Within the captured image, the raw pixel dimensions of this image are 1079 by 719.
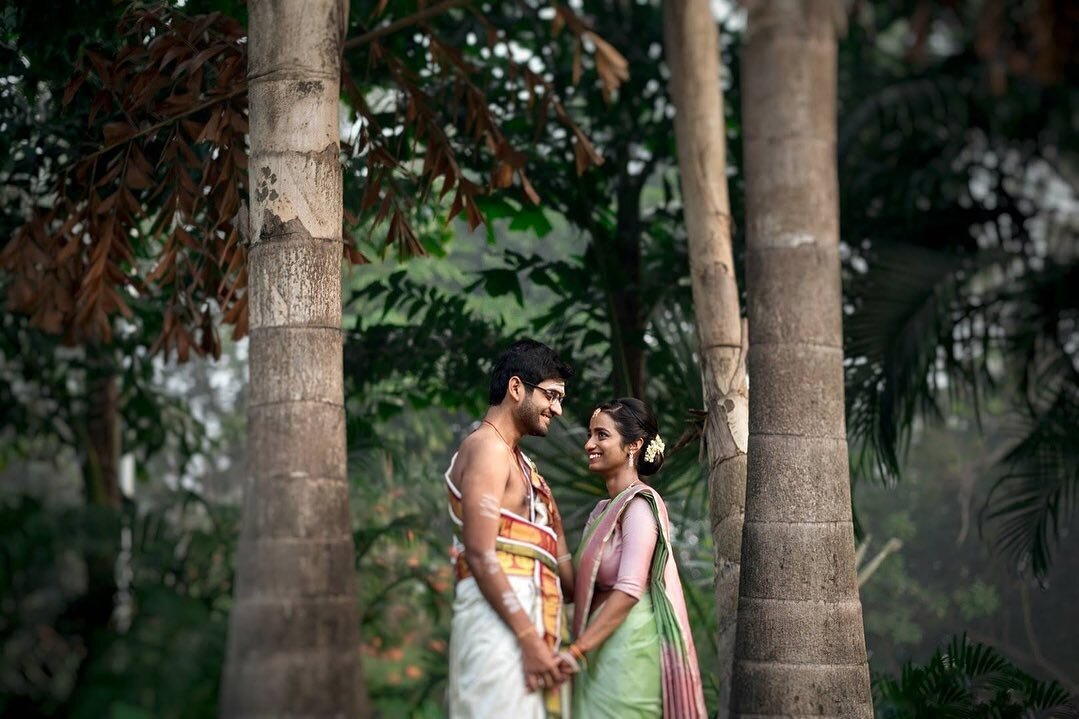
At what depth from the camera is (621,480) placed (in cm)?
511

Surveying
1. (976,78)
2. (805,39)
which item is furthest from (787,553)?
(976,78)

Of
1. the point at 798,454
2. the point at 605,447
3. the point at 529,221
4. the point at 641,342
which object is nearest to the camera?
the point at 798,454

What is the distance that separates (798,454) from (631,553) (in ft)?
2.22

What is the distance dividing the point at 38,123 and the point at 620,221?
4257mm

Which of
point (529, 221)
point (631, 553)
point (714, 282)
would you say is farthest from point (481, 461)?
point (529, 221)

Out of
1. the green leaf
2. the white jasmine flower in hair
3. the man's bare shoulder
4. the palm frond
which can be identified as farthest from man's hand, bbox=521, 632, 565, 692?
the green leaf

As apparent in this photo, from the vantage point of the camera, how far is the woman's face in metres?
5.11

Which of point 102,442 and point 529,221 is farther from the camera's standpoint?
point 102,442

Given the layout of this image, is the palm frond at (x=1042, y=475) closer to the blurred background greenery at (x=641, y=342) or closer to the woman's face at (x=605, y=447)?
Answer: the blurred background greenery at (x=641, y=342)

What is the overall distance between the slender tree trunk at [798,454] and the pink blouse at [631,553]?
34 cm

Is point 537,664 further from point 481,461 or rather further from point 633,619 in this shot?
A: point 481,461

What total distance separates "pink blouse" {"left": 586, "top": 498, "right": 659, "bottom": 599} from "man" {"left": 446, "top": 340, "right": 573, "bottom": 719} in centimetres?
21

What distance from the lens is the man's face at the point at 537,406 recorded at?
4766 millimetres

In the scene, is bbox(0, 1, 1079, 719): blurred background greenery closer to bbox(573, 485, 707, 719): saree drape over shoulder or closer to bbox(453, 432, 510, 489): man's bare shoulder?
bbox(453, 432, 510, 489): man's bare shoulder
